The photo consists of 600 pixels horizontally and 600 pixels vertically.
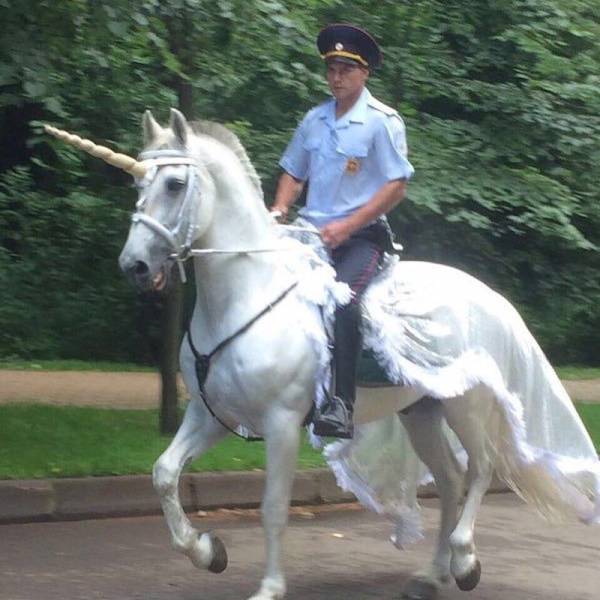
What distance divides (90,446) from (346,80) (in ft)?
14.0

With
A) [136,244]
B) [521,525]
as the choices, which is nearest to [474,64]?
[521,525]

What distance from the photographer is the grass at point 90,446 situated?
374 inches

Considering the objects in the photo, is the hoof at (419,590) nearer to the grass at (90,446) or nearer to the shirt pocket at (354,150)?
the shirt pocket at (354,150)

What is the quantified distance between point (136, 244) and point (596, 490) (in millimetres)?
2966

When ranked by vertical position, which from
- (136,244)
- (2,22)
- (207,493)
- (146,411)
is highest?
(136,244)

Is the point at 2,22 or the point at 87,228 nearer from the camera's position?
the point at 2,22

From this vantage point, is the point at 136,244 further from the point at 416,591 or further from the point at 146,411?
the point at 146,411

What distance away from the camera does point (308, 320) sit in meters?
6.82

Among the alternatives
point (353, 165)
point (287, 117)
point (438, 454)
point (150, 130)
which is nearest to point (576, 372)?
point (287, 117)

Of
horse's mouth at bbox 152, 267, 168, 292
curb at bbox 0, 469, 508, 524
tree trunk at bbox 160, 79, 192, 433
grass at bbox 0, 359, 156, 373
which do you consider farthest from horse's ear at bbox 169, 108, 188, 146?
Answer: grass at bbox 0, 359, 156, 373

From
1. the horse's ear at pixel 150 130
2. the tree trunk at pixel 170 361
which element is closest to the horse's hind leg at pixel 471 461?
the horse's ear at pixel 150 130

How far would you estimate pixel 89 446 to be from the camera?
1041 centimetres

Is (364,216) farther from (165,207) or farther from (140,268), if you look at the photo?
(140,268)

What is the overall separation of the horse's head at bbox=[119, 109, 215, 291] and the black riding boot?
→ 817mm
